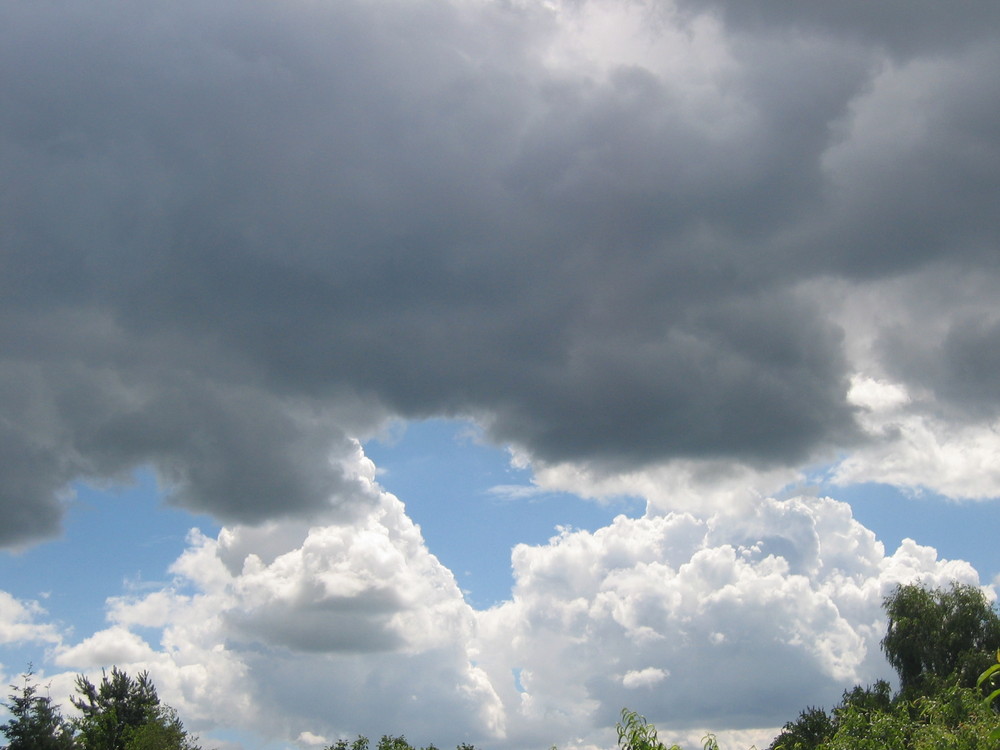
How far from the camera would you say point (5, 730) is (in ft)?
246

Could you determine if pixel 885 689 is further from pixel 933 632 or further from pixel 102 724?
pixel 102 724

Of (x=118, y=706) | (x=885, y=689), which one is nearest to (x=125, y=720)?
(x=118, y=706)

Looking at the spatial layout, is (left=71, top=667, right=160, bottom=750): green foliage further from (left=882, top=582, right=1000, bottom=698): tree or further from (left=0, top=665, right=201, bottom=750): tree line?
(left=882, top=582, right=1000, bottom=698): tree

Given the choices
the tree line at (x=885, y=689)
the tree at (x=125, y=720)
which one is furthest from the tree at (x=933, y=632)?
the tree at (x=125, y=720)

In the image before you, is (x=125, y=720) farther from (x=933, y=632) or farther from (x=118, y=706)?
(x=933, y=632)

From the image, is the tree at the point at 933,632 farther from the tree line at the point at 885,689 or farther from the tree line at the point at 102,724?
the tree line at the point at 102,724

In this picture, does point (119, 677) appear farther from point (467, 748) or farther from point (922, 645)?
point (922, 645)

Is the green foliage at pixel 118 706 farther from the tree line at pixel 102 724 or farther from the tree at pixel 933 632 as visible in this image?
the tree at pixel 933 632

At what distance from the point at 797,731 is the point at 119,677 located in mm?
68905

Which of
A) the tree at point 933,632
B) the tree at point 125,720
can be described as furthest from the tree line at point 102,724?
the tree at point 933,632

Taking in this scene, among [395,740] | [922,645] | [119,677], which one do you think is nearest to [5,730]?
[119,677]

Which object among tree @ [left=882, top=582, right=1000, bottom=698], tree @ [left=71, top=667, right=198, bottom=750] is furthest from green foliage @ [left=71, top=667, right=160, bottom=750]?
tree @ [left=882, top=582, right=1000, bottom=698]

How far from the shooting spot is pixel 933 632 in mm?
67812

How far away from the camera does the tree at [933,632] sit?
67.1 m
